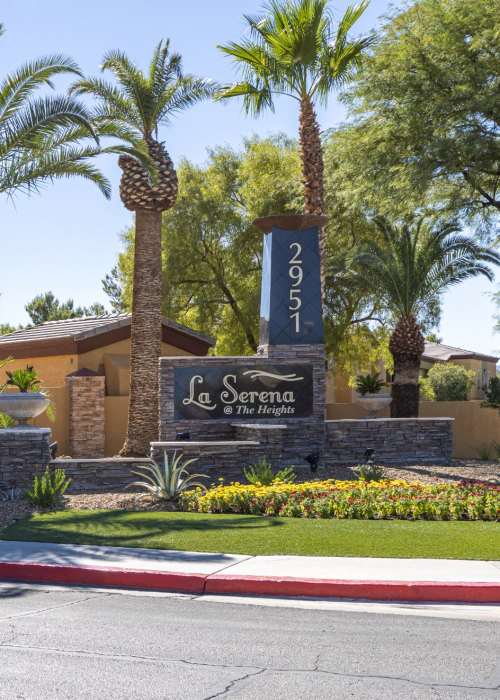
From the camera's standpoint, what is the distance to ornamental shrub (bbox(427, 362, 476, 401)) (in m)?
43.2

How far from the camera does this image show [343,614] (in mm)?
8719

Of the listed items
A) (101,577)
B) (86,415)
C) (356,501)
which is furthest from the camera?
(86,415)

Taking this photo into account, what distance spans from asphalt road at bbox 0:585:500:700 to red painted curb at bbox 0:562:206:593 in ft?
1.95

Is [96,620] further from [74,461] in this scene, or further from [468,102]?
[468,102]

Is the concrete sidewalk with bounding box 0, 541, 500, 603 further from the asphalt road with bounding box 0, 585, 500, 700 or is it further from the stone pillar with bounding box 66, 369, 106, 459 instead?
the stone pillar with bounding box 66, 369, 106, 459

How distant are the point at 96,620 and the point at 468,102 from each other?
53.8 ft

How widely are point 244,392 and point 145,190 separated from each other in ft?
22.0

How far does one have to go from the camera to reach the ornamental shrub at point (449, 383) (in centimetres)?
4316

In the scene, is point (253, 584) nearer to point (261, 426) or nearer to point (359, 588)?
point (359, 588)

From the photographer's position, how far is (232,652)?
722 cm

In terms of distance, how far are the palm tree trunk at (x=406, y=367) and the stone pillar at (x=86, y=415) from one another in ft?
28.6

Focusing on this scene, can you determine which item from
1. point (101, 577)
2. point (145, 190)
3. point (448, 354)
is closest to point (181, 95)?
point (145, 190)

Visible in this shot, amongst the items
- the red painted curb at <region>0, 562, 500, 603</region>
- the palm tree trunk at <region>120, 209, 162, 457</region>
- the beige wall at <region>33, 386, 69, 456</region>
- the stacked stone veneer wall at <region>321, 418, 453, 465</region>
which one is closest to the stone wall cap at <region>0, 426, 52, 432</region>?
the palm tree trunk at <region>120, 209, 162, 457</region>

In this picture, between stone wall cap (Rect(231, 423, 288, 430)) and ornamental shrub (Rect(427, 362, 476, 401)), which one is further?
ornamental shrub (Rect(427, 362, 476, 401))
